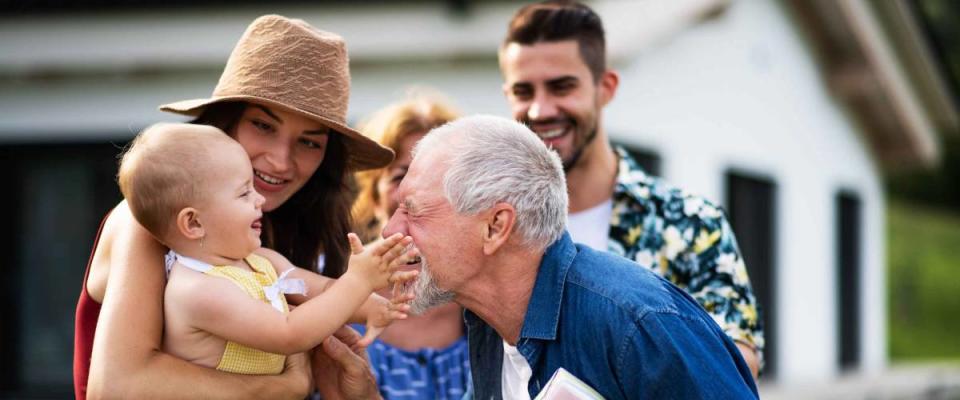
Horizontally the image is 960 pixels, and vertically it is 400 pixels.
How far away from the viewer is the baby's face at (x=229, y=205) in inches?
104

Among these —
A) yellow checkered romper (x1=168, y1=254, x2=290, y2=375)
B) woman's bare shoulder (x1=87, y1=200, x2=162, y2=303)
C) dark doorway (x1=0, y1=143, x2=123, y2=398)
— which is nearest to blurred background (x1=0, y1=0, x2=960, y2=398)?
dark doorway (x1=0, y1=143, x2=123, y2=398)

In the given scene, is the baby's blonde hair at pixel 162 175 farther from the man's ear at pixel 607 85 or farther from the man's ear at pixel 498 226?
the man's ear at pixel 607 85

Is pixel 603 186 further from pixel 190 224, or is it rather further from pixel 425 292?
pixel 190 224

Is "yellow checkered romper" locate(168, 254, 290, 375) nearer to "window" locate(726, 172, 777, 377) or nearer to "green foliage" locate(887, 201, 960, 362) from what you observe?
"window" locate(726, 172, 777, 377)

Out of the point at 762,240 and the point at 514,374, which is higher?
the point at 514,374

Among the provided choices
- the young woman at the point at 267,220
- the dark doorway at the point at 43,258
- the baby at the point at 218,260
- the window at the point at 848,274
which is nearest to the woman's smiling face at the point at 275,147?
the young woman at the point at 267,220

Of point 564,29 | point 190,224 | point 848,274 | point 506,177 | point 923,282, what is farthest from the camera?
point 923,282

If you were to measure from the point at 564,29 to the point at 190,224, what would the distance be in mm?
1927

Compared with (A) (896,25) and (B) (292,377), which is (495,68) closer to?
(B) (292,377)

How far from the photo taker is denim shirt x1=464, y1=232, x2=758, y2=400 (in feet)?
8.17

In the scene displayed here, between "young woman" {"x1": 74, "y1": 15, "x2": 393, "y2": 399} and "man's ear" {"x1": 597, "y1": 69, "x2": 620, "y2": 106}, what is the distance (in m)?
1.15

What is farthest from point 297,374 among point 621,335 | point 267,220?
point 621,335

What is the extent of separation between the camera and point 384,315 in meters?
2.87

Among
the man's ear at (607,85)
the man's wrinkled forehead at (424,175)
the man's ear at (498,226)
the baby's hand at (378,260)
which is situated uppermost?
the man's ear at (607,85)
